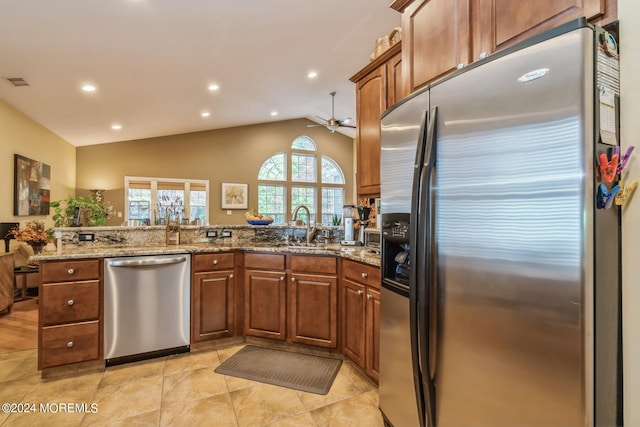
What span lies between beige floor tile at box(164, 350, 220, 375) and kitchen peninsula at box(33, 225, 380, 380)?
104 millimetres

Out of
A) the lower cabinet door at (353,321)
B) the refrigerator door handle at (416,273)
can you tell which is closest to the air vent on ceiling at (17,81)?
the lower cabinet door at (353,321)

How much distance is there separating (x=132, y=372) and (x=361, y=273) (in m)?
1.91

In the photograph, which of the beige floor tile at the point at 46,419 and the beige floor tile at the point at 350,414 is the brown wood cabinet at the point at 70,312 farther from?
the beige floor tile at the point at 350,414

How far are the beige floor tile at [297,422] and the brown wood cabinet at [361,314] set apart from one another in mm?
517

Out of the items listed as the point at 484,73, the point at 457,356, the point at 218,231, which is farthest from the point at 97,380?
the point at 484,73

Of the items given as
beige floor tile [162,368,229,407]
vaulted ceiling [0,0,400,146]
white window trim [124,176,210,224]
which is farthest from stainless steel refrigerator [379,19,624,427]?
white window trim [124,176,210,224]

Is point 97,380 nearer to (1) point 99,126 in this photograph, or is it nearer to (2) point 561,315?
(2) point 561,315

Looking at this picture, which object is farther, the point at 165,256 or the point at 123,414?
the point at 165,256

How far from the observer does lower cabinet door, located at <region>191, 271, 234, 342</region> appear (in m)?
2.67

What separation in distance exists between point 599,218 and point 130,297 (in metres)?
2.86

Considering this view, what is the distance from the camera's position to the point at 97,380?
225cm

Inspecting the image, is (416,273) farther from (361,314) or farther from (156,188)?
(156,188)

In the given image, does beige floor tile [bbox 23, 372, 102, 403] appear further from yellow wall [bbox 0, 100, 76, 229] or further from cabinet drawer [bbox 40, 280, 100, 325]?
yellow wall [bbox 0, 100, 76, 229]

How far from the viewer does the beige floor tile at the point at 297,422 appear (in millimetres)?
1779
